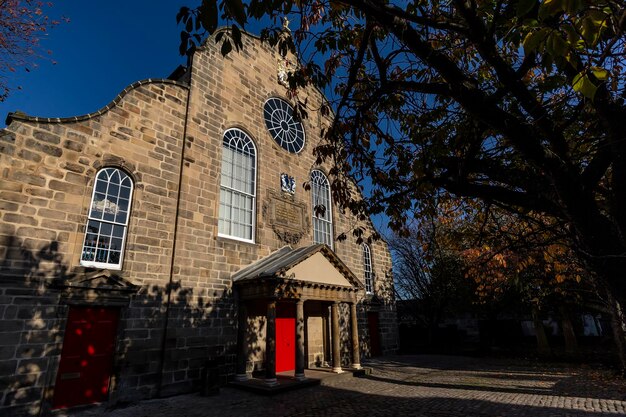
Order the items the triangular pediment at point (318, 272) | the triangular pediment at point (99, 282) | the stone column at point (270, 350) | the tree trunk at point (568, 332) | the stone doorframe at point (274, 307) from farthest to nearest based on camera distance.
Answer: the tree trunk at point (568, 332) → the triangular pediment at point (318, 272) → the stone doorframe at point (274, 307) → the stone column at point (270, 350) → the triangular pediment at point (99, 282)

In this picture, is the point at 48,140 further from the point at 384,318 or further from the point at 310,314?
the point at 384,318

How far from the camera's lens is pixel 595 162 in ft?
11.3

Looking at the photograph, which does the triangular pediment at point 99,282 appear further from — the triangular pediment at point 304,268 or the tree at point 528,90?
the tree at point 528,90

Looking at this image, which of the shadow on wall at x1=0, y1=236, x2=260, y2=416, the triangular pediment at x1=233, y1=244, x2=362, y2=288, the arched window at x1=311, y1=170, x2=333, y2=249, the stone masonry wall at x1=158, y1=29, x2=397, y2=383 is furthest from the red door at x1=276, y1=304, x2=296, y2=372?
the arched window at x1=311, y1=170, x2=333, y2=249

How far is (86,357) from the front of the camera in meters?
8.49

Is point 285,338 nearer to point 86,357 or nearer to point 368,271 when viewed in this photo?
point 86,357

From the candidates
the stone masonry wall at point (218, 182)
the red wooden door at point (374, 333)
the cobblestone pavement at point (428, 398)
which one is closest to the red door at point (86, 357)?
the cobblestone pavement at point (428, 398)

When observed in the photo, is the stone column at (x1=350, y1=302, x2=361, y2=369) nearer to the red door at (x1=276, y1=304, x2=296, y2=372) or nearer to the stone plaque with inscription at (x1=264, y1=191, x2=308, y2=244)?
the red door at (x1=276, y1=304, x2=296, y2=372)

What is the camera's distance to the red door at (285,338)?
511 inches

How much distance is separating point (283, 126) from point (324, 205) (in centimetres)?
450

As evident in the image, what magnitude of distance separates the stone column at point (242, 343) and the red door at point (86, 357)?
3826 mm

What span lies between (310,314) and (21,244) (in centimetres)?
1038

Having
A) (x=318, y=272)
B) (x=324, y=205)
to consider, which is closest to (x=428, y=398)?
(x=318, y=272)

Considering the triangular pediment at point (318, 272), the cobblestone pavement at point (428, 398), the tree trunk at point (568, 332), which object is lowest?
the cobblestone pavement at point (428, 398)
